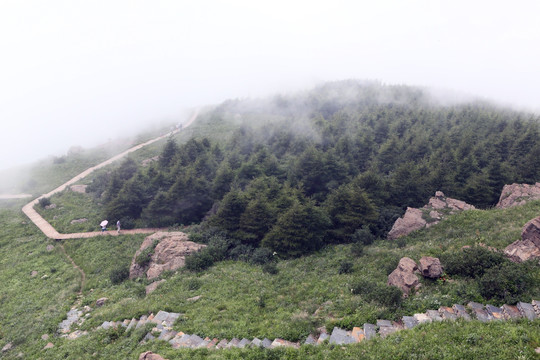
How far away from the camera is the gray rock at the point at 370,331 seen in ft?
41.5

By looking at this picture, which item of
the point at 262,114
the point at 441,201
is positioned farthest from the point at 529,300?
the point at 262,114

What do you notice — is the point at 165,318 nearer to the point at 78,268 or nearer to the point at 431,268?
the point at 431,268

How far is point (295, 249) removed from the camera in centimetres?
A: 2884

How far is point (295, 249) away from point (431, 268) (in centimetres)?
1382

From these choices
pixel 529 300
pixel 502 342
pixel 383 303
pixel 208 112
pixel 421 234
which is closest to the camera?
pixel 502 342

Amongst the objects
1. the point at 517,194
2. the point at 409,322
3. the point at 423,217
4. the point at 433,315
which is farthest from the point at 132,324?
the point at 517,194

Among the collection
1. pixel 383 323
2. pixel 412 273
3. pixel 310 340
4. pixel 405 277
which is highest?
pixel 383 323

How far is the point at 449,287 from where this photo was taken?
15.5m

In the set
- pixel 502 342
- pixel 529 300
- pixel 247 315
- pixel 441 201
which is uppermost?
pixel 502 342

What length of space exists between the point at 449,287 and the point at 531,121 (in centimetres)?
5632

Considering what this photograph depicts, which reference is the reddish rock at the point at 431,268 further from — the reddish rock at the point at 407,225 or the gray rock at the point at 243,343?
the reddish rock at the point at 407,225

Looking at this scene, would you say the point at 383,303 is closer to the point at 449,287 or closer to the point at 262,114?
the point at 449,287

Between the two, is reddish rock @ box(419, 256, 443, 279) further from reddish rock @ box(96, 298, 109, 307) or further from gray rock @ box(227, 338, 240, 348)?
reddish rock @ box(96, 298, 109, 307)

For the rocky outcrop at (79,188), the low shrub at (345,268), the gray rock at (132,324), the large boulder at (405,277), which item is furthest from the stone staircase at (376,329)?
the rocky outcrop at (79,188)
